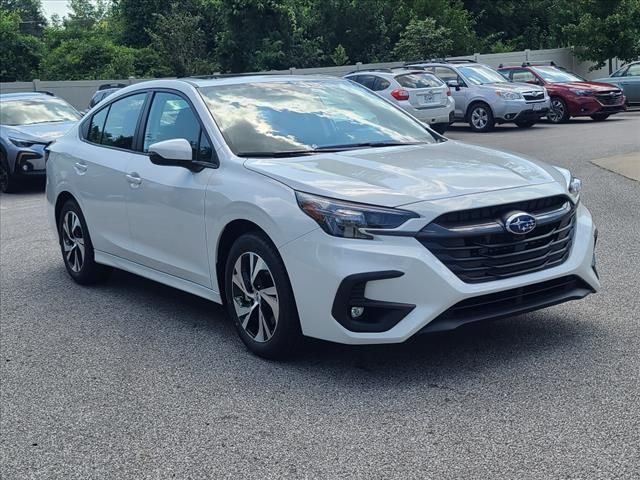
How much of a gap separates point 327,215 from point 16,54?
137ft

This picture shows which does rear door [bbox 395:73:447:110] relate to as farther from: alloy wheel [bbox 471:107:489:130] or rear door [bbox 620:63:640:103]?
rear door [bbox 620:63:640:103]

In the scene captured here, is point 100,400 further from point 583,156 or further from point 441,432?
point 583,156

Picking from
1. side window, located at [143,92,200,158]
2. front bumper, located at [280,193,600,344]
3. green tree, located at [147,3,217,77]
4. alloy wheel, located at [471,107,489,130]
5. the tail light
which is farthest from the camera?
green tree, located at [147,3,217,77]

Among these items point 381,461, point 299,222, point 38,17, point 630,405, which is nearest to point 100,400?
point 299,222

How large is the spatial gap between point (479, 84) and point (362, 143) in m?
16.7

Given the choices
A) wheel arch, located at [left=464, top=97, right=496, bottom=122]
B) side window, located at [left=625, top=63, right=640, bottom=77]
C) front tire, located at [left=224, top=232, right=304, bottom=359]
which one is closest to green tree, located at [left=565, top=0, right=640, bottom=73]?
side window, located at [left=625, top=63, right=640, bottom=77]

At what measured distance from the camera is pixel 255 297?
16.6 feet

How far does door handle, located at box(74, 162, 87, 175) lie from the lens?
7.00 meters

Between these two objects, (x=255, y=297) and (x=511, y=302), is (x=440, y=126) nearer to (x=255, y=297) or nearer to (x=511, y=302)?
(x=255, y=297)

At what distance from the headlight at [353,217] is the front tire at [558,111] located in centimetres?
1870

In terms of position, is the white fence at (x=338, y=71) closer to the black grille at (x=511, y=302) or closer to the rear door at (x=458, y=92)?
the rear door at (x=458, y=92)

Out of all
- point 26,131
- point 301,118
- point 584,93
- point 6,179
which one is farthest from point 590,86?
point 301,118

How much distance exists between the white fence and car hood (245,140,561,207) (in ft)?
76.7

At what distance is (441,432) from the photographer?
13.1 feet
